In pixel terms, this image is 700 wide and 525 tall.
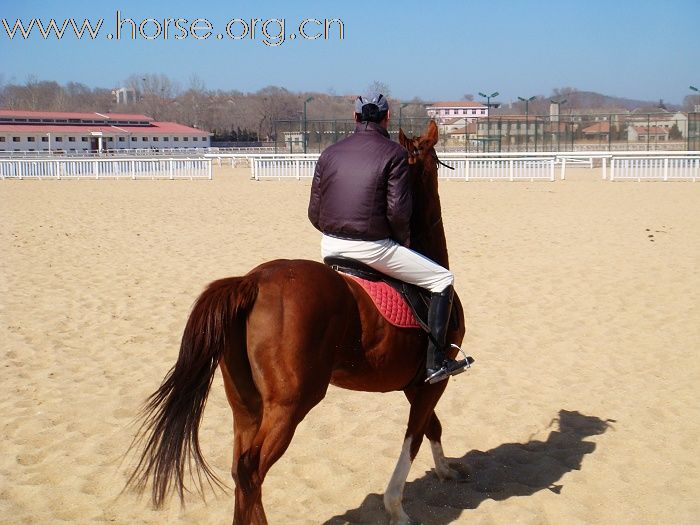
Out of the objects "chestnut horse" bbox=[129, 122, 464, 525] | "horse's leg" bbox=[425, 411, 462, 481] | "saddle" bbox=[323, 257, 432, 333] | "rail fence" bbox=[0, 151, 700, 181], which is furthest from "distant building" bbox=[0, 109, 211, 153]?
"chestnut horse" bbox=[129, 122, 464, 525]

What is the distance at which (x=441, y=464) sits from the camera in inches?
196

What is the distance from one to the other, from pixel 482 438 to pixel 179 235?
448 inches

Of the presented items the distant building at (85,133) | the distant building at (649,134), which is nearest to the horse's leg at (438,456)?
the distant building at (649,134)

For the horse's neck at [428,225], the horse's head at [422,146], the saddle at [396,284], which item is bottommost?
the saddle at [396,284]

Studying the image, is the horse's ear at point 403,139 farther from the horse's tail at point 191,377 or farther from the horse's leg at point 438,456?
the horse's leg at point 438,456

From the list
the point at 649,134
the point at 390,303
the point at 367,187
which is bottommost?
the point at 390,303

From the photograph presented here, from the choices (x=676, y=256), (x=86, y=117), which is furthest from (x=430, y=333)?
(x=86, y=117)

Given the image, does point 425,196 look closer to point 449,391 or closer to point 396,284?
point 396,284

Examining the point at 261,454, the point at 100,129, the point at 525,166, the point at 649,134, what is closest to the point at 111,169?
the point at 525,166

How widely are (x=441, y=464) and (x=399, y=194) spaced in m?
1.94

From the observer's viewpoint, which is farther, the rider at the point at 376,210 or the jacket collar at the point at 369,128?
the jacket collar at the point at 369,128

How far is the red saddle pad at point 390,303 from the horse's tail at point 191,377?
0.75 m

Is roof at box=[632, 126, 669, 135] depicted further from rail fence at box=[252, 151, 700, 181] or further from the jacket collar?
the jacket collar

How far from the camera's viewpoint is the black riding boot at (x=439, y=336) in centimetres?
437
